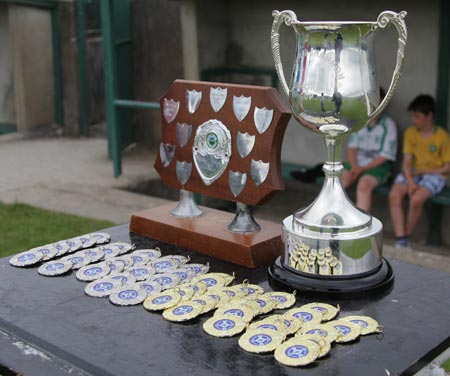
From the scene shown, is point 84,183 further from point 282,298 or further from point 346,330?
point 346,330

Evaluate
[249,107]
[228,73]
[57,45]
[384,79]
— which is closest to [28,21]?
[57,45]

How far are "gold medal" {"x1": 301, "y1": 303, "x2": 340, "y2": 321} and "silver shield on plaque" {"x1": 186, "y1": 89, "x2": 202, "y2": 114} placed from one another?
2.58 ft

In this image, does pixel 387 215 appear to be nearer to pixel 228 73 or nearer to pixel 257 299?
pixel 228 73

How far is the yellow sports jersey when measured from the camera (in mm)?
4777

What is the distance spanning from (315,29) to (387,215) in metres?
3.57

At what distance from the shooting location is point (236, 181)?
2301 mm

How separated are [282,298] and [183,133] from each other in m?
0.72

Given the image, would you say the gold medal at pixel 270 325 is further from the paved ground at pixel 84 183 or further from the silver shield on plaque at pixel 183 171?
the paved ground at pixel 84 183

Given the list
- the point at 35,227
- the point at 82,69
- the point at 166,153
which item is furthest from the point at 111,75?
the point at 166,153

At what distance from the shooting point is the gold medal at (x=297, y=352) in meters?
1.64

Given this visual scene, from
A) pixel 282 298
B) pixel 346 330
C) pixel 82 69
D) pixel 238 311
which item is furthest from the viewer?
pixel 82 69

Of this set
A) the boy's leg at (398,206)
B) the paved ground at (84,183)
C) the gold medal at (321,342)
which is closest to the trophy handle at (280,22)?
the gold medal at (321,342)

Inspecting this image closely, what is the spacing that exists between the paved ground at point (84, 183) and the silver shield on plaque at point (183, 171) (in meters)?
2.00

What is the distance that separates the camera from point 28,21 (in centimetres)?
838
